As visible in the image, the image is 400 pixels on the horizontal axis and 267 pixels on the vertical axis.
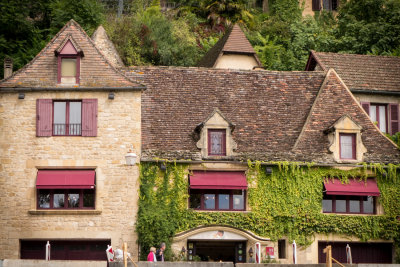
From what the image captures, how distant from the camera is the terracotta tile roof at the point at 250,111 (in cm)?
3332

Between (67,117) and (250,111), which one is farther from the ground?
(250,111)

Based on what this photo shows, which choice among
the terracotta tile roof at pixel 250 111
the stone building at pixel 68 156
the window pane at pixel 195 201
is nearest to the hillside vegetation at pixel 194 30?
the terracotta tile roof at pixel 250 111

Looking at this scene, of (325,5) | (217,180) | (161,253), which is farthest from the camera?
(325,5)

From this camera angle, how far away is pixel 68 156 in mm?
32219

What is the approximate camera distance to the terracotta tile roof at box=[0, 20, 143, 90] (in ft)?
108

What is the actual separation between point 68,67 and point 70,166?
4081 millimetres

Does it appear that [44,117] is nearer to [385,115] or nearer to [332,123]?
[332,123]

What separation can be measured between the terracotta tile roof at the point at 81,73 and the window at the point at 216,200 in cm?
499

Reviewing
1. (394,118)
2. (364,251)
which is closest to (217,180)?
(364,251)

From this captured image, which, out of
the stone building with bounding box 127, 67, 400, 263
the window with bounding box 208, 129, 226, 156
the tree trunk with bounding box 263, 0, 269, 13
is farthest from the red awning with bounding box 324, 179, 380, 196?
the tree trunk with bounding box 263, 0, 269, 13

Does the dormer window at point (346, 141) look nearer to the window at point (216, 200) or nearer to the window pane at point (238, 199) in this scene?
the window pane at point (238, 199)

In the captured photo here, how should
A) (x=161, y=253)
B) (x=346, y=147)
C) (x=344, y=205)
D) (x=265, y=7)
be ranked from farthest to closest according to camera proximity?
(x=265, y=7)
(x=346, y=147)
(x=344, y=205)
(x=161, y=253)

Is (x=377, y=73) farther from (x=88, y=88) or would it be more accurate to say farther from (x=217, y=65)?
(x=88, y=88)

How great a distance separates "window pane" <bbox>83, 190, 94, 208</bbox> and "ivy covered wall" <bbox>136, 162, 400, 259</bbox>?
194 cm
